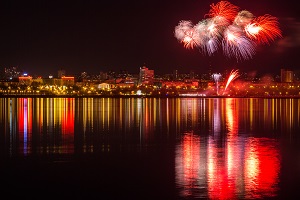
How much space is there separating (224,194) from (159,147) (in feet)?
16.8

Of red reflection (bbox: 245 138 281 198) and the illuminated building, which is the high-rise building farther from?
red reflection (bbox: 245 138 281 198)

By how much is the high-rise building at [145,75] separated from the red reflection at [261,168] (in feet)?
346

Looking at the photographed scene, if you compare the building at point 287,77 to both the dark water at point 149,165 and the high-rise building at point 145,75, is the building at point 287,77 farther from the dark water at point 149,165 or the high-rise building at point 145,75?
the dark water at point 149,165

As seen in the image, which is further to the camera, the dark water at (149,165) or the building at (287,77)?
the building at (287,77)

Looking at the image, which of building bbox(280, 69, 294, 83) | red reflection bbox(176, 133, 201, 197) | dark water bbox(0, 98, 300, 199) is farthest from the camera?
building bbox(280, 69, 294, 83)

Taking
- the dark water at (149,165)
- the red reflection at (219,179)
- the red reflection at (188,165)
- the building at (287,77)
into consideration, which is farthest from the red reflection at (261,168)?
the building at (287,77)

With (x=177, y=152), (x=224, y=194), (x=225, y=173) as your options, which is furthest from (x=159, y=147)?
(x=224, y=194)

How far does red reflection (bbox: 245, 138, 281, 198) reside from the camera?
7817 mm

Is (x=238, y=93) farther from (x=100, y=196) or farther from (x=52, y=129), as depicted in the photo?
(x=100, y=196)

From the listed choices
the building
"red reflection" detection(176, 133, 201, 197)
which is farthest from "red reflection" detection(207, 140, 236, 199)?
the building

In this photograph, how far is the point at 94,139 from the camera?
567 inches

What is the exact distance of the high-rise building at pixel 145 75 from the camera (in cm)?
11988

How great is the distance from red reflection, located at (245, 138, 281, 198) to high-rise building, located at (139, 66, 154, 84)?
346 feet

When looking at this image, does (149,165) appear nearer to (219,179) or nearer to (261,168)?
(219,179)
